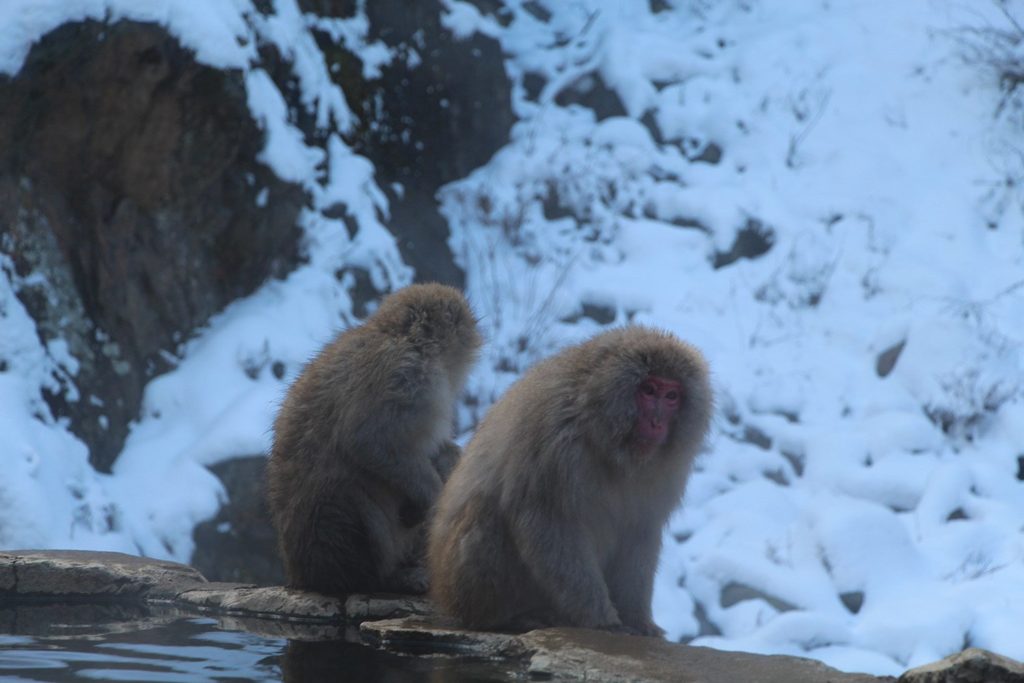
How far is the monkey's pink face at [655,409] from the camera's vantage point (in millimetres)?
3617

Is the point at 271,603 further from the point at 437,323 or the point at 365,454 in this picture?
the point at 437,323

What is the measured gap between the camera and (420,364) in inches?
169

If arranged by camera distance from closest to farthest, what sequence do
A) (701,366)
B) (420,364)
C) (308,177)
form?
(701,366), (420,364), (308,177)

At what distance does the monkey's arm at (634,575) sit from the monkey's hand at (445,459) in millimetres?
909

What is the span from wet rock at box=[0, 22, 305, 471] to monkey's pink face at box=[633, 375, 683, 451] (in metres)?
3.80

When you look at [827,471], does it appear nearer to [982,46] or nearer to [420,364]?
[420,364]

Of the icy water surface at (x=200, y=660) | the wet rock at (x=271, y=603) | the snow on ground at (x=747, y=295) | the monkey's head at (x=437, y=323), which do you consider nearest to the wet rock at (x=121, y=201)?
the snow on ground at (x=747, y=295)

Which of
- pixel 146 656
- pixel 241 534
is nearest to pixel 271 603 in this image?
pixel 146 656

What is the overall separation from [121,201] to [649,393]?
13.8ft

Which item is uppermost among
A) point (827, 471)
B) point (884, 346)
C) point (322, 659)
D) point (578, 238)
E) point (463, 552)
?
point (578, 238)

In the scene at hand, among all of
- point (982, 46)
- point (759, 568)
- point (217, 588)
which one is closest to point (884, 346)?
point (759, 568)

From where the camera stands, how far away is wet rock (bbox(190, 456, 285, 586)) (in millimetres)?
6590

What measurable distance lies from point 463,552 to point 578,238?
564 centimetres

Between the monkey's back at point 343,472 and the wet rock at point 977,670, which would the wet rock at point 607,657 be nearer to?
the wet rock at point 977,670
